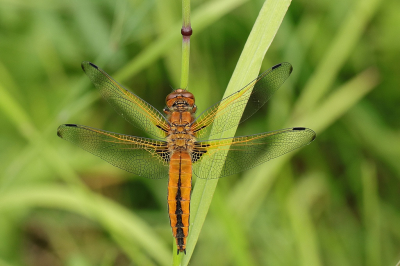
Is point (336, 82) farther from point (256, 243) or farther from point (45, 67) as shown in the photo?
point (45, 67)

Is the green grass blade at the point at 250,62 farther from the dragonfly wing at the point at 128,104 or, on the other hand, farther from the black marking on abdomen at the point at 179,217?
the dragonfly wing at the point at 128,104

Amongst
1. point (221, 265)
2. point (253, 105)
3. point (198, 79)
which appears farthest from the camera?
point (198, 79)

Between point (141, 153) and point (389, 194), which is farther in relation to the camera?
point (389, 194)

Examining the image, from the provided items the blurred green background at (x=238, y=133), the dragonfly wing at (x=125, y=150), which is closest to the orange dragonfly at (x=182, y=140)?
the dragonfly wing at (x=125, y=150)

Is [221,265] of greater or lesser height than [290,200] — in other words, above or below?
below

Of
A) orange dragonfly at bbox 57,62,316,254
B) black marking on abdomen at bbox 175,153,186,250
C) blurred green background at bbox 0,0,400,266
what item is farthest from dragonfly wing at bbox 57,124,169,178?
blurred green background at bbox 0,0,400,266

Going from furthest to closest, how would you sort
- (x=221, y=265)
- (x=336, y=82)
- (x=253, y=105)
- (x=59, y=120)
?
(x=336, y=82)
(x=221, y=265)
(x=59, y=120)
(x=253, y=105)

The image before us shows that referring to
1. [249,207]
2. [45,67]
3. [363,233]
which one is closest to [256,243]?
[249,207]

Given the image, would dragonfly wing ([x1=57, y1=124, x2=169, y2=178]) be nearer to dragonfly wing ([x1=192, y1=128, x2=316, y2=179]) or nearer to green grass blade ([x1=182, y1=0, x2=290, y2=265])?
dragonfly wing ([x1=192, y1=128, x2=316, y2=179])
